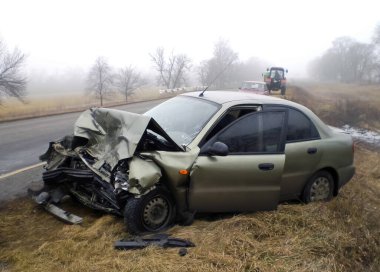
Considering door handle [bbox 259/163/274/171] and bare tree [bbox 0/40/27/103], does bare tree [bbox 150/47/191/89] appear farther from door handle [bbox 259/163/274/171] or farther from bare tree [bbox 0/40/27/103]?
door handle [bbox 259/163/274/171]

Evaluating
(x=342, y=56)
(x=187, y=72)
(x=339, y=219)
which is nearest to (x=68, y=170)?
(x=339, y=219)

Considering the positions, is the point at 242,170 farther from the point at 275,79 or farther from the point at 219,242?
the point at 275,79

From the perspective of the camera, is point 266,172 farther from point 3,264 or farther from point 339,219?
point 3,264

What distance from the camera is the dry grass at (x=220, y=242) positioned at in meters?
3.54

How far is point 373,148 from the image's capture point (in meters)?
15.1

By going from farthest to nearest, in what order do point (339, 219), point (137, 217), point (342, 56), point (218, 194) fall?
1. point (342, 56)
2. point (339, 219)
3. point (218, 194)
4. point (137, 217)

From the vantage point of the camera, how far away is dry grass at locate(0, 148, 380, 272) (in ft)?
11.6

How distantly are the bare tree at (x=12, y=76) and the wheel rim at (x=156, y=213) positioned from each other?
21487 mm

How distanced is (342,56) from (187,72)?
175ft

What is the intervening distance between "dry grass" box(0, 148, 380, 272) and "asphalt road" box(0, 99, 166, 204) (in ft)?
2.60

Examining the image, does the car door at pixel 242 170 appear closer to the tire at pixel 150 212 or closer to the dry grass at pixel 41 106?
the tire at pixel 150 212

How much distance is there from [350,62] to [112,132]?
9917 cm

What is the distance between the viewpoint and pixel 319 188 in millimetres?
5562

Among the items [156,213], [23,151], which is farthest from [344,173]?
[23,151]
